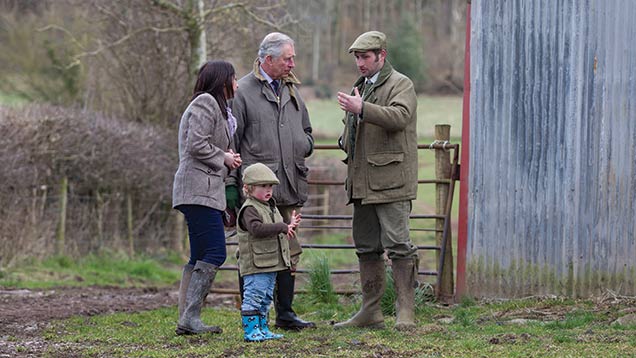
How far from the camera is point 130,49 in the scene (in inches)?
742

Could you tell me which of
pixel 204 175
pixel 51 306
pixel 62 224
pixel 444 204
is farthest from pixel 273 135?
pixel 62 224

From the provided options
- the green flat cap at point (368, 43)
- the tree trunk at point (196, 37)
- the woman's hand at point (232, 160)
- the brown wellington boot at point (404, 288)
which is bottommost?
the brown wellington boot at point (404, 288)

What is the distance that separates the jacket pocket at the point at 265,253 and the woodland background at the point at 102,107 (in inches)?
273

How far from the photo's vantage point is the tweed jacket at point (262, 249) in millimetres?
6430

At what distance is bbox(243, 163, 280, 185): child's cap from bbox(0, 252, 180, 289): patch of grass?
587 centimetres

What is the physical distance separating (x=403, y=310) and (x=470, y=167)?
1775 mm

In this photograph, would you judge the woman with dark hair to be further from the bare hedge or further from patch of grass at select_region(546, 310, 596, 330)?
the bare hedge

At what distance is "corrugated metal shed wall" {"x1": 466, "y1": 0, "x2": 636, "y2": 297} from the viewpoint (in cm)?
792

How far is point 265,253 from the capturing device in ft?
21.2

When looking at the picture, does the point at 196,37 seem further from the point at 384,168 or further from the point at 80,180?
the point at 384,168

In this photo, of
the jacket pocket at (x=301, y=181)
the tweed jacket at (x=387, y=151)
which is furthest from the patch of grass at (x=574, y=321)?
the jacket pocket at (x=301, y=181)

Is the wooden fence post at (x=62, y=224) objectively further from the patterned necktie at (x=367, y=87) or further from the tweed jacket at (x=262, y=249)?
the tweed jacket at (x=262, y=249)

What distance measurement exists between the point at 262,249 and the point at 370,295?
1.10 metres

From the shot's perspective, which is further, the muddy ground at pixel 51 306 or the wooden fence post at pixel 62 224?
the wooden fence post at pixel 62 224
